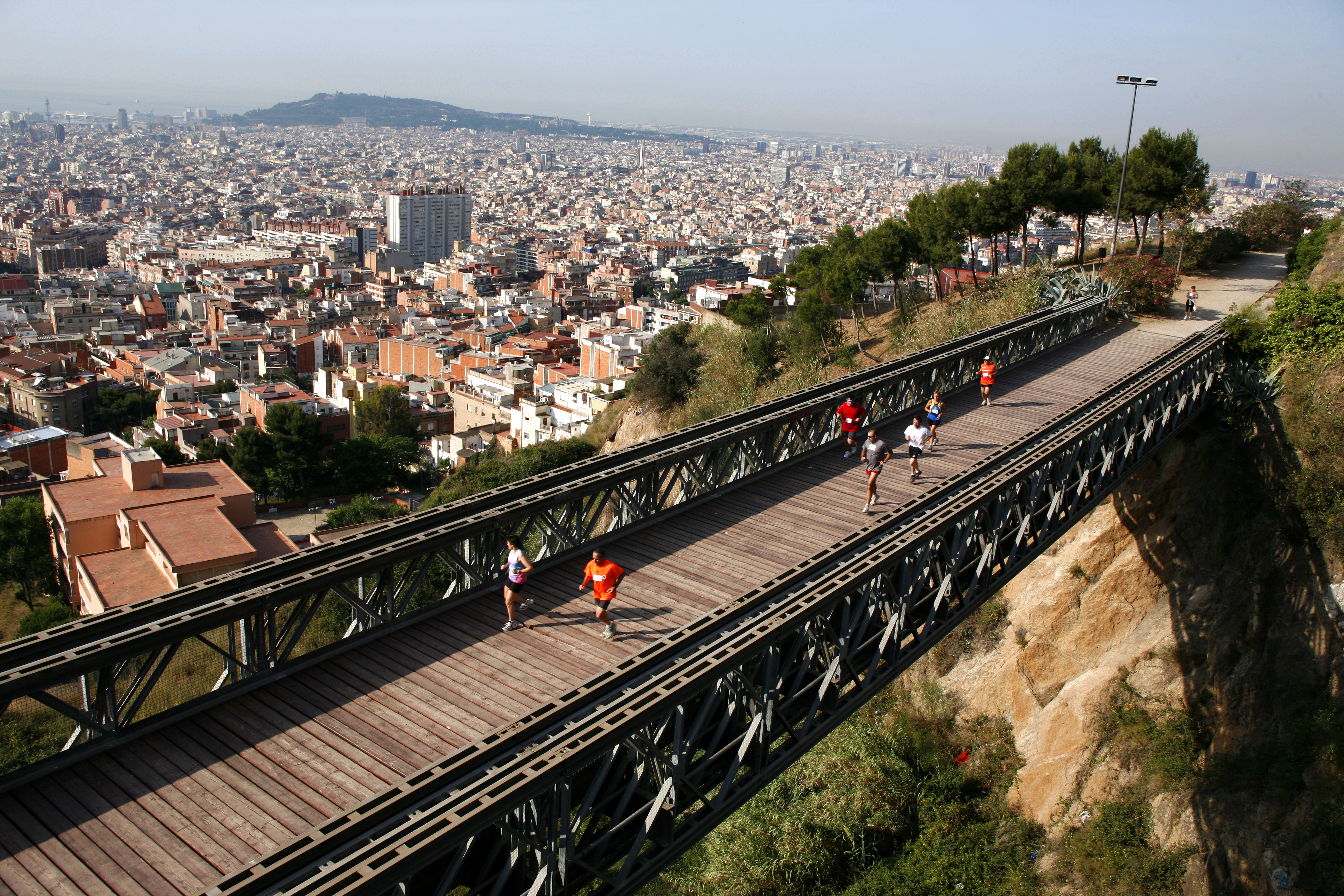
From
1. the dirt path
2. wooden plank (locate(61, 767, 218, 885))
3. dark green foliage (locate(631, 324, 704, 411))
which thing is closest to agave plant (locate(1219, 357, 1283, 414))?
the dirt path

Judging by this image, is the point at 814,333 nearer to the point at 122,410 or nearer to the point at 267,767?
the point at 267,767

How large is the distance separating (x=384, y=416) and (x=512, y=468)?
28.9 meters

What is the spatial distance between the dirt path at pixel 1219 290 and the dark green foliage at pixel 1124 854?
10501 mm

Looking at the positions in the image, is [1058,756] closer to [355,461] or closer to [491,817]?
[491,817]

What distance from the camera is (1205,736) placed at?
36.5 feet

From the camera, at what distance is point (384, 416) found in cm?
5738

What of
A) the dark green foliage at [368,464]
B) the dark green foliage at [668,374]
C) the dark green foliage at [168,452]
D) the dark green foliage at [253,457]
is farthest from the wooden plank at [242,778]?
the dark green foliage at [168,452]

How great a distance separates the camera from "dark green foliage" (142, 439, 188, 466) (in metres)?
47.4

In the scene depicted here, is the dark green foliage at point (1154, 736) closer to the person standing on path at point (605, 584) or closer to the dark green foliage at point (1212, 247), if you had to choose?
the person standing on path at point (605, 584)

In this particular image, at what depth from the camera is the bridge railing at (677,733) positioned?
4180 millimetres

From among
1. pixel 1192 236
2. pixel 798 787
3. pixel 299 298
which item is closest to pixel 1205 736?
pixel 798 787

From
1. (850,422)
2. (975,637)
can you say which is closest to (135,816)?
(850,422)

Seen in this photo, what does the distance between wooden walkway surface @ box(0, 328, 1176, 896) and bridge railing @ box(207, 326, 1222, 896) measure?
18.4 inches

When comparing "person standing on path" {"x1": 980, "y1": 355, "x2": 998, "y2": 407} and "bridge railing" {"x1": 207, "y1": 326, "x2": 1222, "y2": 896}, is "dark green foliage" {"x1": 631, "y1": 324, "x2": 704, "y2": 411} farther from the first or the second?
"bridge railing" {"x1": 207, "y1": 326, "x2": 1222, "y2": 896}
